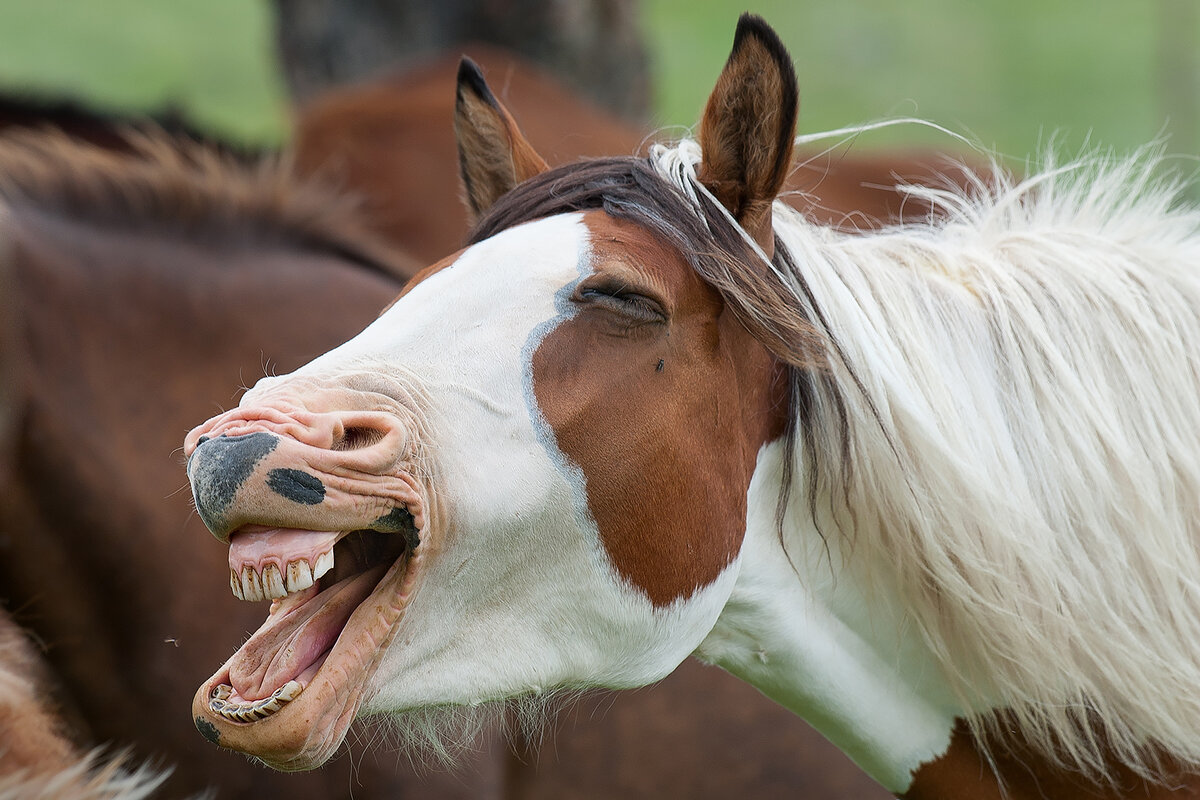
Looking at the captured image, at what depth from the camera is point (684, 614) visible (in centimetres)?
165

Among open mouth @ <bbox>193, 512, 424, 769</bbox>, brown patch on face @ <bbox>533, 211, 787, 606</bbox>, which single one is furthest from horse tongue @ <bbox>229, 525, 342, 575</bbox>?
brown patch on face @ <bbox>533, 211, 787, 606</bbox>

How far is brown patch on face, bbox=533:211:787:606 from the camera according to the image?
5.15ft

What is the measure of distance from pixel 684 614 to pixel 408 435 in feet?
1.62

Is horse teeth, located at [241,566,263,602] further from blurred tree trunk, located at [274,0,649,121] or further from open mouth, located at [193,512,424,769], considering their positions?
blurred tree trunk, located at [274,0,649,121]

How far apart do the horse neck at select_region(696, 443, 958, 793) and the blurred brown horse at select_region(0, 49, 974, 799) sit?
28.6 inches

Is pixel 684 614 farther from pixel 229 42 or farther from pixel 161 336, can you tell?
pixel 229 42

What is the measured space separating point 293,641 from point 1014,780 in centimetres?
116

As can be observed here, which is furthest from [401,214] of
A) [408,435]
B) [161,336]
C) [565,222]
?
[408,435]

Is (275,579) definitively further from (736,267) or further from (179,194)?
(179,194)

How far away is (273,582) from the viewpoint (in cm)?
138

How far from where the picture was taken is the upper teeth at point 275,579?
1.38m

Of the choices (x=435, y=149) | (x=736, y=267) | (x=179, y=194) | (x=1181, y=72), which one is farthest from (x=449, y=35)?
(x=1181, y=72)

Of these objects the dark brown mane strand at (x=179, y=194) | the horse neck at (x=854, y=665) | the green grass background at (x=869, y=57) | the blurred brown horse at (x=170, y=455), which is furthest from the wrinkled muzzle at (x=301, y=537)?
the green grass background at (x=869, y=57)

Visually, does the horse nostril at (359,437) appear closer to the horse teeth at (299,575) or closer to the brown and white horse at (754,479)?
the brown and white horse at (754,479)
